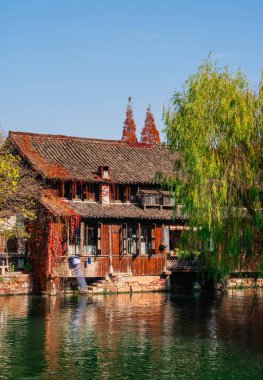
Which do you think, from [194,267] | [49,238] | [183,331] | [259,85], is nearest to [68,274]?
[49,238]

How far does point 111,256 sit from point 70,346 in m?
21.6

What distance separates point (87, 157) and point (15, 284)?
11.4 meters

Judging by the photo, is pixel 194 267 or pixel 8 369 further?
pixel 194 267

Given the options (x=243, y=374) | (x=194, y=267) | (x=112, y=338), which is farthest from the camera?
(x=194, y=267)

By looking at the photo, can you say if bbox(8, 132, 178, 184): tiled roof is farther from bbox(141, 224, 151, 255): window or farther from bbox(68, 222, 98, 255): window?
bbox(68, 222, 98, 255): window

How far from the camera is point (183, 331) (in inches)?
932

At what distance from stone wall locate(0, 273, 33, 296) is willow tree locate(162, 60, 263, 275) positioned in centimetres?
1682

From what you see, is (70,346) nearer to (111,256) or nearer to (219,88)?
(219,88)

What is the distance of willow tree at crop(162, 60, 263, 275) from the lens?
75.0 ft

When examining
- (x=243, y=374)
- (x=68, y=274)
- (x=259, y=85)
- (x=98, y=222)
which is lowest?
(x=243, y=374)

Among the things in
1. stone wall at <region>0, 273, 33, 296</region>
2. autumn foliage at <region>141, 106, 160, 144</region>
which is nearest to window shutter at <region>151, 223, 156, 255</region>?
stone wall at <region>0, 273, 33, 296</region>

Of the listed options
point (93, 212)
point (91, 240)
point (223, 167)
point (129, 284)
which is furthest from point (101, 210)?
point (223, 167)

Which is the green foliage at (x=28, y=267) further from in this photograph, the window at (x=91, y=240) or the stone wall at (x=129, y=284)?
the stone wall at (x=129, y=284)

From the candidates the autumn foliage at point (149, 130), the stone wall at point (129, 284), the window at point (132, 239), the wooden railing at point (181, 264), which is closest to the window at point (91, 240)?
the stone wall at point (129, 284)
